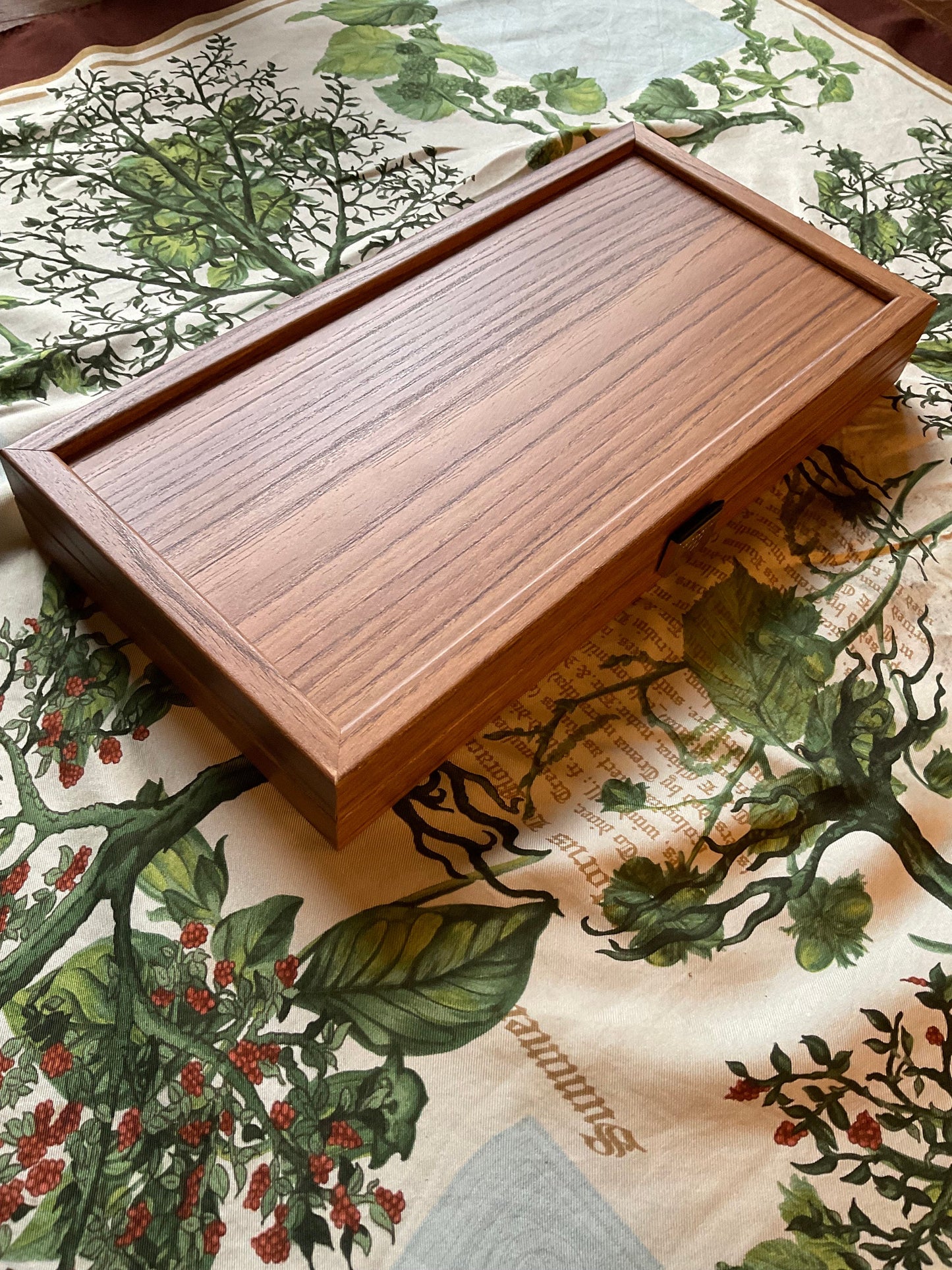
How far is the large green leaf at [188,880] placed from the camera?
2.24 ft

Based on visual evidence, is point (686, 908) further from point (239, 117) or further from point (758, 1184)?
point (239, 117)

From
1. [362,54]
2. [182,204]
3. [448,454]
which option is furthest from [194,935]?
[362,54]

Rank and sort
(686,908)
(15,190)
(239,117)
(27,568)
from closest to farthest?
(686,908) → (27,568) → (15,190) → (239,117)

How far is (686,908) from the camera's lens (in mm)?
704

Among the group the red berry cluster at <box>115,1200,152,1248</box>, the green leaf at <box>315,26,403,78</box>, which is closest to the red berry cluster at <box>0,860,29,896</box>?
the red berry cluster at <box>115,1200,152,1248</box>

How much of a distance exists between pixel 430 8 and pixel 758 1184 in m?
1.27

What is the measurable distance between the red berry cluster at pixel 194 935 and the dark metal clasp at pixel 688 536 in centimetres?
41

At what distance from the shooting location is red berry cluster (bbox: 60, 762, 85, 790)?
0.73m

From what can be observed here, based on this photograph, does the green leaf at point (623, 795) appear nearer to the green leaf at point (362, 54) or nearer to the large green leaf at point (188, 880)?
the large green leaf at point (188, 880)

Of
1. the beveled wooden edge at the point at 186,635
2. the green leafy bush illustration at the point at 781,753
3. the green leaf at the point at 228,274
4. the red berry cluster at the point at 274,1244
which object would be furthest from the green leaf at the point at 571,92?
the red berry cluster at the point at 274,1244

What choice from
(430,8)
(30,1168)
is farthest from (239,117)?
(30,1168)

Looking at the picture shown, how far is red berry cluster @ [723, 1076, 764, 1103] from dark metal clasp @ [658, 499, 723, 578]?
37 cm

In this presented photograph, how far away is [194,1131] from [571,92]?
3.66 feet

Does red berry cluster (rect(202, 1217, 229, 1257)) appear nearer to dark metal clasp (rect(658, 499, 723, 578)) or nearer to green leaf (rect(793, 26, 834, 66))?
dark metal clasp (rect(658, 499, 723, 578))
